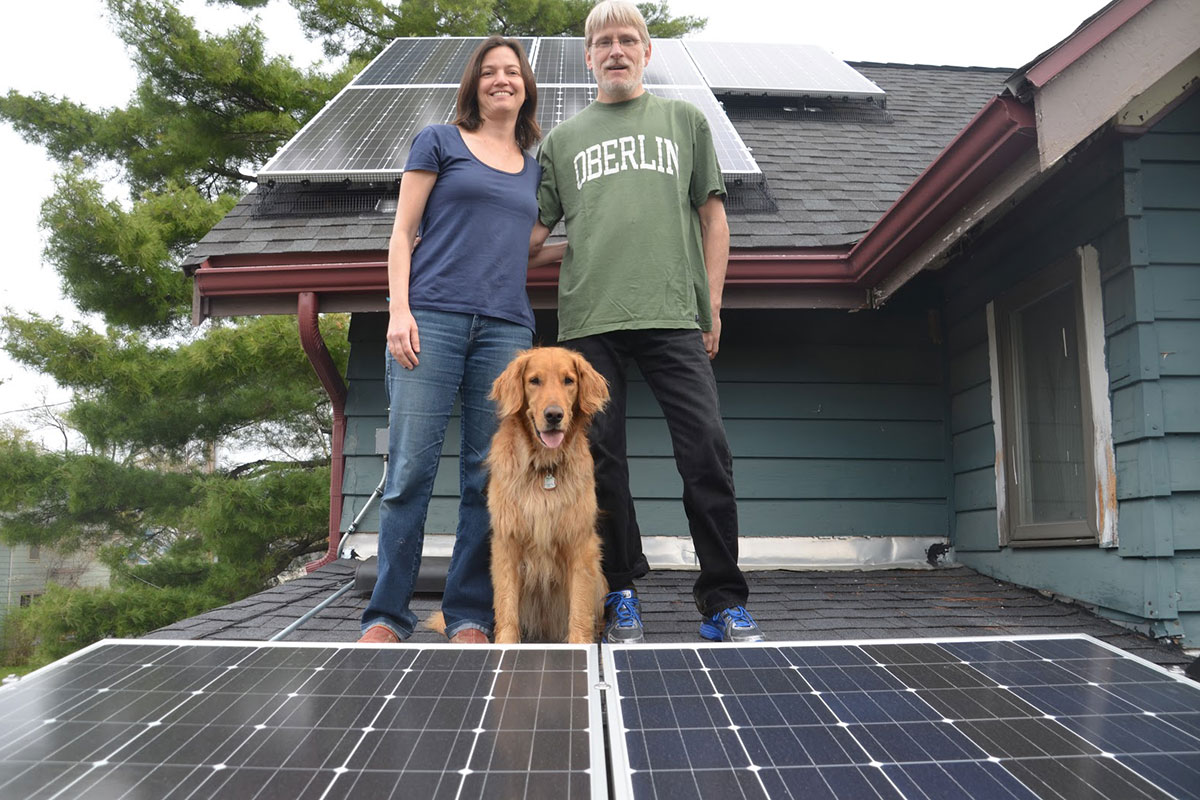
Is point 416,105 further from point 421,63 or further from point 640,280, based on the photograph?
point 640,280

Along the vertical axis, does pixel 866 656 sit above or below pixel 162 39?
below

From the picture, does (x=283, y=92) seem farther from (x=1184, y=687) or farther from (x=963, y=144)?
(x=1184, y=687)

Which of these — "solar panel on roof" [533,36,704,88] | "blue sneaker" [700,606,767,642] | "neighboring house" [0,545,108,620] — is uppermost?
"solar panel on roof" [533,36,704,88]

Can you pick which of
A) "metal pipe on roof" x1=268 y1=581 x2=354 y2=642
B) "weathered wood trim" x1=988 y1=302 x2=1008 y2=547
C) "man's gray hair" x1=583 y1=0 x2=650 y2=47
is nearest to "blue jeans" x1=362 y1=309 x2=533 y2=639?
"metal pipe on roof" x1=268 y1=581 x2=354 y2=642

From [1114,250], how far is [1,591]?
2217 cm

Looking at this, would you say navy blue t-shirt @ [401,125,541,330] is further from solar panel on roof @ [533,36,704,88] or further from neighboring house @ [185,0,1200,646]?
solar panel on roof @ [533,36,704,88]

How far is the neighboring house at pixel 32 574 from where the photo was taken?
15.1m

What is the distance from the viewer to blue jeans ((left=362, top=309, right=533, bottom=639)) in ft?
9.29

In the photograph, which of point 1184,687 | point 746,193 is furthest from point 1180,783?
point 746,193

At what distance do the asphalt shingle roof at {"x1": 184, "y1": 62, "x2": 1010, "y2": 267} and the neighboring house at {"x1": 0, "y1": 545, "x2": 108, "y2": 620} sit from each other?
12.7 metres

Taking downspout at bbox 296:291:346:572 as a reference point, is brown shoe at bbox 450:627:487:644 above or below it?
below

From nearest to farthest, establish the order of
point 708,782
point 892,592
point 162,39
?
1. point 708,782
2. point 892,592
3. point 162,39

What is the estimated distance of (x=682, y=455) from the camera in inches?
115

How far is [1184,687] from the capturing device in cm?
181
